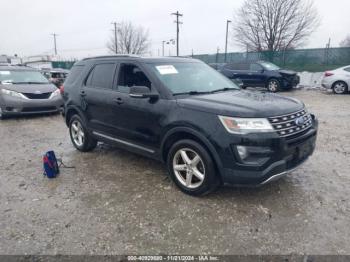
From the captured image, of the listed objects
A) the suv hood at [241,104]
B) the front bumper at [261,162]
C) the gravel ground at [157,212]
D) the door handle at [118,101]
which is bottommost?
the gravel ground at [157,212]

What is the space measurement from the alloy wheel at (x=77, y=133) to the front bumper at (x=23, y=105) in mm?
3810

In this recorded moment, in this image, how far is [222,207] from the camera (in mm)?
3369

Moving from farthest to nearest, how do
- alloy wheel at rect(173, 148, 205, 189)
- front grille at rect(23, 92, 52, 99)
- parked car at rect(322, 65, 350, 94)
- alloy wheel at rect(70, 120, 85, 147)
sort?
parked car at rect(322, 65, 350, 94)
front grille at rect(23, 92, 52, 99)
alloy wheel at rect(70, 120, 85, 147)
alloy wheel at rect(173, 148, 205, 189)

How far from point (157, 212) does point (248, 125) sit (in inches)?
56.8

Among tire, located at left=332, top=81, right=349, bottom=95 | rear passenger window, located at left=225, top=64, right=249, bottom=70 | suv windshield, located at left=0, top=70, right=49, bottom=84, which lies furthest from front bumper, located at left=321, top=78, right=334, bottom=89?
suv windshield, located at left=0, top=70, right=49, bottom=84

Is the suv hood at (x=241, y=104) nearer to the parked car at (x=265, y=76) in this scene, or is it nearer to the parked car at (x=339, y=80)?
the parked car at (x=265, y=76)

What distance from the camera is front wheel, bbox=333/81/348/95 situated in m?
13.6

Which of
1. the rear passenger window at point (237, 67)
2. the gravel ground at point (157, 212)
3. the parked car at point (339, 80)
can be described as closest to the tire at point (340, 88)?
the parked car at point (339, 80)

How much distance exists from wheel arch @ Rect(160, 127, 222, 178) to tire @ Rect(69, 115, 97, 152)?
78.1 inches

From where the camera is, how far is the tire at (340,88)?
13572mm

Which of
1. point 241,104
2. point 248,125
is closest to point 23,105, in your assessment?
point 241,104

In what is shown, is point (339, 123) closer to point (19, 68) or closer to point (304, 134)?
point (304, 134)

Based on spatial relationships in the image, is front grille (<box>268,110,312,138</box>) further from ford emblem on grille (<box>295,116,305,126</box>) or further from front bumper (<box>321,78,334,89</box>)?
front bumper (<box>321,78,334,89</box>)

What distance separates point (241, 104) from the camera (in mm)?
3303
